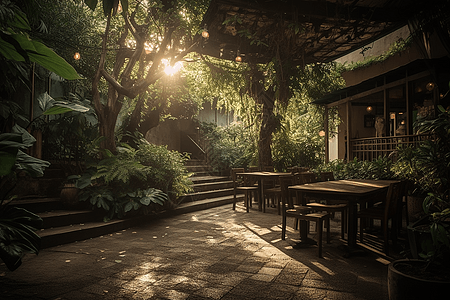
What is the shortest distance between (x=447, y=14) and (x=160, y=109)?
8.21 meters

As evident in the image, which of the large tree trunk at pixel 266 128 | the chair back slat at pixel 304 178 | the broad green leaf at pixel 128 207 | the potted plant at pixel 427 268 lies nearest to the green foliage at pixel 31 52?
the potted plant at pixel 427 268

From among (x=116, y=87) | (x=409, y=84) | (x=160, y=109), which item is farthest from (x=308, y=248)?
(x=160, y=109)

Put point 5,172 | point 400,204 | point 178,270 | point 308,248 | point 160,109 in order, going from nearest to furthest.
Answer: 1. point 5,172
2. point 178,270
3. point 308,248
4. point 400,204
5. point 160,109

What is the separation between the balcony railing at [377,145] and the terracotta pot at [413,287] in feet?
22.5

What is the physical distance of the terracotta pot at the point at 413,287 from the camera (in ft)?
6.47

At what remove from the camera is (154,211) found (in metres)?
6.69

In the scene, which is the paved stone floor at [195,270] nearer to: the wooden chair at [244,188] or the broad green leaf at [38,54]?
the broad green leaf at [38,54]

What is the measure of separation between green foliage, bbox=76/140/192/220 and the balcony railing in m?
6.01

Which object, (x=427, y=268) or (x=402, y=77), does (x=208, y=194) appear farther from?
(x=427, y=268)

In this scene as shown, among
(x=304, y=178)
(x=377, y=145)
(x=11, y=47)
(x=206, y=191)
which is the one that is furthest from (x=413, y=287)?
(x=377, y=145)

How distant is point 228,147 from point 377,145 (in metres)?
5.36

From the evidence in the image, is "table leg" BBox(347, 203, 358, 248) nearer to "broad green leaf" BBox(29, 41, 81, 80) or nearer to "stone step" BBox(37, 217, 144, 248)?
"broad green leaf" BBox(29, 41, 81, 80)

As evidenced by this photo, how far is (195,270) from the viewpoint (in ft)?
11.3

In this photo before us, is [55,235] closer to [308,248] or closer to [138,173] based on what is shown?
[138,173]
